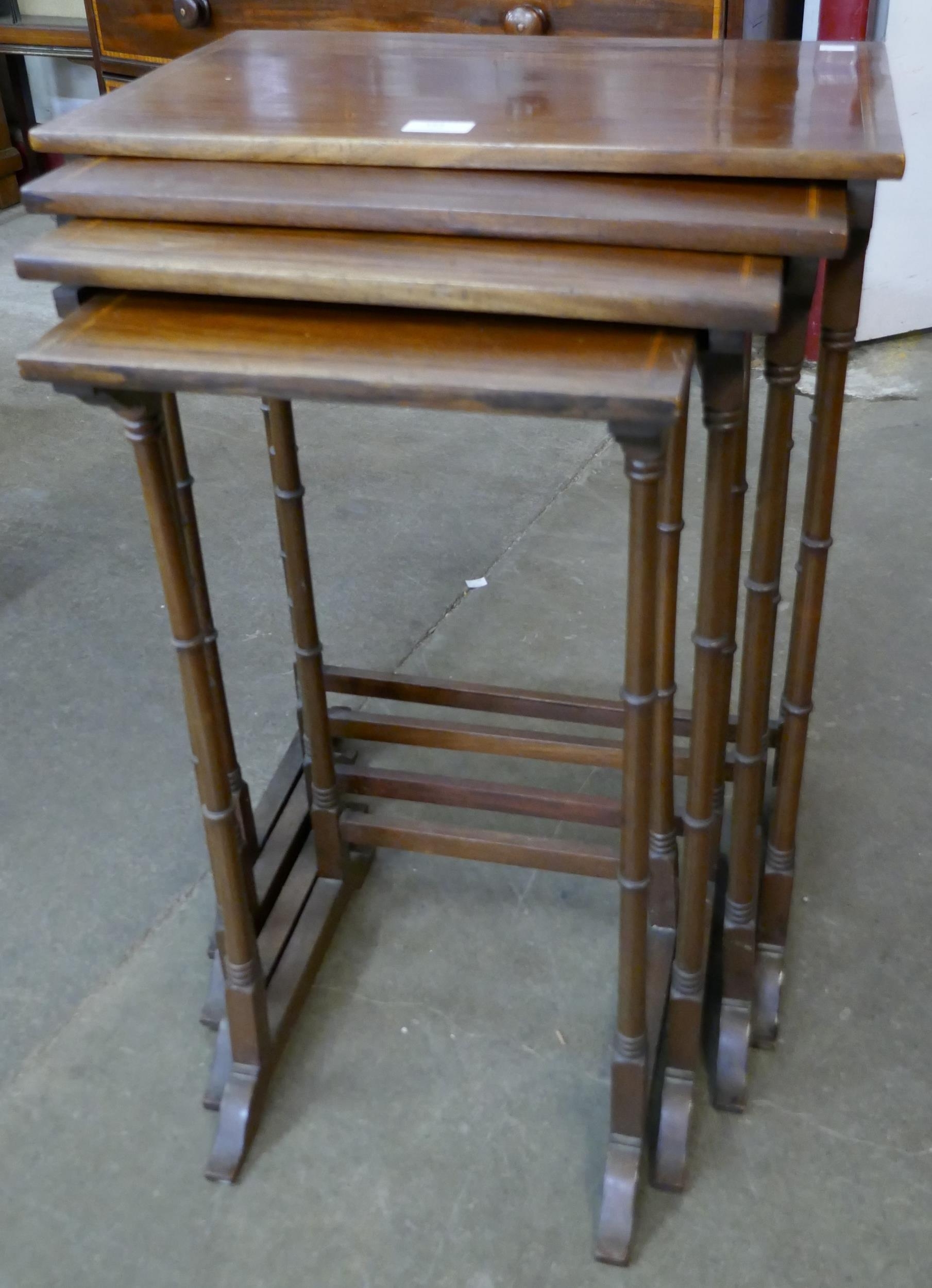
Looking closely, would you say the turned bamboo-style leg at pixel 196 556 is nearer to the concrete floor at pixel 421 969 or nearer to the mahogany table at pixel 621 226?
the mahogany table at pixel 621 226

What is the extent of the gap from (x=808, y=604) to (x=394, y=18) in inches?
78.0

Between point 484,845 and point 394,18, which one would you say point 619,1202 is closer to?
point 484,845

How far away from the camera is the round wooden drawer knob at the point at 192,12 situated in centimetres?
304

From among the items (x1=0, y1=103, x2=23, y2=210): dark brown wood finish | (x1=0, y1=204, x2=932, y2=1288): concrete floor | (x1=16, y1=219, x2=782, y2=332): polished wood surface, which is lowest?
(x1=0, y1=204, x2=932, y2=1288): concrete floor

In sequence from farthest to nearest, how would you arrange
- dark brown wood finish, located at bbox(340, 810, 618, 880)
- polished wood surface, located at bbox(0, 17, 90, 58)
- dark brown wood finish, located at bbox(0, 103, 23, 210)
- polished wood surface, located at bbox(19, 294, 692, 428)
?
dark brown wood finish, located at bbox(0, 103, 23, 210), polished wood surface, located at bbox(0, 17, 90, 58), dark brown wood finish, located at bbox(340, 810, 618, 880), polished wood surface, located at bbox(19, 294, 692, 428)

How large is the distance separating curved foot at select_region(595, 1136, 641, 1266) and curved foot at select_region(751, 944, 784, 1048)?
0.26 m

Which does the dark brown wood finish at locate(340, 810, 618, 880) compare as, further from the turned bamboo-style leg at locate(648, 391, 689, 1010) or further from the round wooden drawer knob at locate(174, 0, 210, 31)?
the round wooden drawer knob at locate(174, 0, 210, 31)

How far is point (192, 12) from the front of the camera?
3047 mm

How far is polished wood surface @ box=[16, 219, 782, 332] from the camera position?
3.52ft

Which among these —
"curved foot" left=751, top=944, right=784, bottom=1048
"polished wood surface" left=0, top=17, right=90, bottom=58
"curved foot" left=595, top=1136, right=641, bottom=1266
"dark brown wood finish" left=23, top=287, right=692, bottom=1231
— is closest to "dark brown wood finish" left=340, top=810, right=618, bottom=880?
"dark brown wood finish" left=23, top=287, right=692, bottom=1231

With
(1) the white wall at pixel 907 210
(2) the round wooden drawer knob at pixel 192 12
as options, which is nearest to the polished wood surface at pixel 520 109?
(2) the round wooden drawer knob at pixel 192 12

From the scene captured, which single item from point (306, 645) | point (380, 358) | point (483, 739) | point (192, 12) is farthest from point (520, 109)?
point (192, 12)

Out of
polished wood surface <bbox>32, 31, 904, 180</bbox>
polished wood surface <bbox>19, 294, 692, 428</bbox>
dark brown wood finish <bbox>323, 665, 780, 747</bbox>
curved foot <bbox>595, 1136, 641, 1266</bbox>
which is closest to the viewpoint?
polished wood surface <bbox>19, 294, 692, 428</bbox>

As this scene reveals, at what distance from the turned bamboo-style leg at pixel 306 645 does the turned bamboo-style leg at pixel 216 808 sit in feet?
0.69
